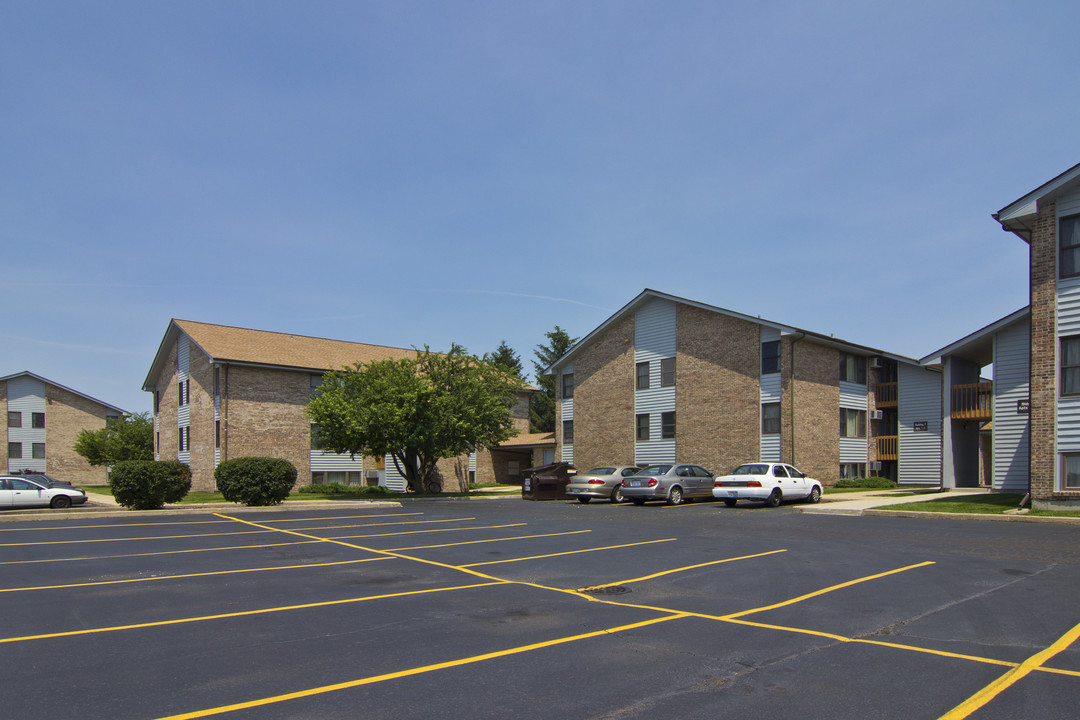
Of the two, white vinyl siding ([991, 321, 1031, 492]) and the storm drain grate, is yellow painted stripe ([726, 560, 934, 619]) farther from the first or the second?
white vinyl siding ([991, 321, 1031, 492])

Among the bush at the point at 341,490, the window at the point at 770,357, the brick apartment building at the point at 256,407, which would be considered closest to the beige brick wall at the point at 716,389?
the window at the point at 770,357

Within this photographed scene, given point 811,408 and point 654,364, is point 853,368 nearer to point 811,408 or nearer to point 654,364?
point 811,408

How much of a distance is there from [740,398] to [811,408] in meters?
3.03

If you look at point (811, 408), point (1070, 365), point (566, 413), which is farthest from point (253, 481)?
point (1070, 365)

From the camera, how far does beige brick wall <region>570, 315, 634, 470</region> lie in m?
38.3

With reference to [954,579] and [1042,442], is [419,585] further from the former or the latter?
[1042,442]

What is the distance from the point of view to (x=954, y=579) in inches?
419

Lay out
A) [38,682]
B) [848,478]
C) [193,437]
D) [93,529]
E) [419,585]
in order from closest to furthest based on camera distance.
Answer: [38,682] < [419,585] < [93,529] < [848,478] < [193,437]

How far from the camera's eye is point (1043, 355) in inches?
826

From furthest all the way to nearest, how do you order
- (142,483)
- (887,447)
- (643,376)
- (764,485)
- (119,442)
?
(119,442)
(887,447)
(643,376)
(764,485)
(142,483)

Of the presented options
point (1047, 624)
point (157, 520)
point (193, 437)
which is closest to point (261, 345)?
point (193, 437)

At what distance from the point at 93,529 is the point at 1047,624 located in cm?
1883

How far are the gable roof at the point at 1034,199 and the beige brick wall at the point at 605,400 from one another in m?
19.0

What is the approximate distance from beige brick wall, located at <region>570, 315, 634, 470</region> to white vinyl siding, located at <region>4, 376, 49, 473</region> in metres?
44.0
